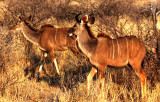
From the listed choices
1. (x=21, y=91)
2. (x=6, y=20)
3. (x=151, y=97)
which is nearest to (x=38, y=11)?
(x=6, y=20)

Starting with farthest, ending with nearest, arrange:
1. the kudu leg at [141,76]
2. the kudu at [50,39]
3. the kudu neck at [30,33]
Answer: the kudu neck at [30,33], the kudu at [50,39], the kudu leg at [141,76]

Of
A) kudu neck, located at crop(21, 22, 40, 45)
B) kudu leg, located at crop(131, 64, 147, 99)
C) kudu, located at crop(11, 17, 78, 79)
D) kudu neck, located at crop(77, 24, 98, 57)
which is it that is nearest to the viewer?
kudu leg, located at crop(131, 64, 147, 99)

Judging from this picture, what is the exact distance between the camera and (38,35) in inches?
277

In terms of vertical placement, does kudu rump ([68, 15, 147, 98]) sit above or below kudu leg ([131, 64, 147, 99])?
above

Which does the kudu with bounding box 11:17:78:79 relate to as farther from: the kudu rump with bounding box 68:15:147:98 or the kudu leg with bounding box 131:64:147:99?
the kudu leg with bounding box 131:64:147:99

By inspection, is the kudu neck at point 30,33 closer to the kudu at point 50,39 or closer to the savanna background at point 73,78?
the kudu at point 50,39

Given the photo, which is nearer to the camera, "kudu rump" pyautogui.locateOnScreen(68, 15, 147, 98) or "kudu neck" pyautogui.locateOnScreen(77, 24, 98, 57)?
"kudu rump" pyautogui.locateOnScreen(68, 15, 147, 98)

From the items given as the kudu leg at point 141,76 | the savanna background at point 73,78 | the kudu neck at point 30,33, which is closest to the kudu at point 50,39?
the kudu neck at point 30,33

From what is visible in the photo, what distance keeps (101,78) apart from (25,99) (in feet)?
4.21

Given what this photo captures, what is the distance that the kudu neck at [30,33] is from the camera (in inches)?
275

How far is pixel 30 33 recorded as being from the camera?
23.3 ft

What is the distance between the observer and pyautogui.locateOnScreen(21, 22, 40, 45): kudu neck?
7.00 meters

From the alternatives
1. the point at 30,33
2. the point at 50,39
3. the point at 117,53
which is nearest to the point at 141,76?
the point at 117,53

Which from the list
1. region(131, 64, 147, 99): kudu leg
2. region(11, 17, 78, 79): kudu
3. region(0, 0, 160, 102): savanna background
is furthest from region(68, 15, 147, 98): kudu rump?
region(11, 17, 78, 79): kudu
